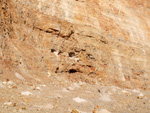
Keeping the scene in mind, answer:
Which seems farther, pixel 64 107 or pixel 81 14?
pixel 81 14

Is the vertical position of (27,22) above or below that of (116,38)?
above

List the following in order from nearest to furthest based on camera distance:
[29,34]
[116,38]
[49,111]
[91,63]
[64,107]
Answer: [49,111] → [64,107] → [29,34] → [91,63] → [116,38]

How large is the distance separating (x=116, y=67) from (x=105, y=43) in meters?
2.01

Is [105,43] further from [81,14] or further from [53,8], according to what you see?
[53,8]

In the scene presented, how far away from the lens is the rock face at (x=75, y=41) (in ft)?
25.7

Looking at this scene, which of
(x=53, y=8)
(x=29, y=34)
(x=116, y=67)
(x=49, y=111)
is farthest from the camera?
(x=116, y=67)

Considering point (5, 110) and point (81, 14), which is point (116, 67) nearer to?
point (81, 14)

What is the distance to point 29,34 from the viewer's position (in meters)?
8.68

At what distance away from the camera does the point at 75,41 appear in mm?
10734

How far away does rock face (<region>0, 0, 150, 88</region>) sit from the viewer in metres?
7.83

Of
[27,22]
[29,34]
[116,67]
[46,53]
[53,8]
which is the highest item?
[53,8]

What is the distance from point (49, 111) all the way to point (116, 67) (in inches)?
366

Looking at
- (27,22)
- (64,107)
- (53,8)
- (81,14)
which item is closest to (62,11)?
(53,8)

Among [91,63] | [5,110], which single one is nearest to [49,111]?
[5,110]
